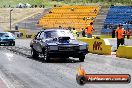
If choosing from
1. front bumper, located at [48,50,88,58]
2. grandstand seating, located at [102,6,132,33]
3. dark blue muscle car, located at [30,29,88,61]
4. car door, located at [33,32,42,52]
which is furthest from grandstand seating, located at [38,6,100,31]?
front bumper, located at [48,50,88,58]

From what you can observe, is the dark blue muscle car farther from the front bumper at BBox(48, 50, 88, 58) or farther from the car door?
the car door

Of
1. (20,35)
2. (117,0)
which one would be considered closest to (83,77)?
(20,35)

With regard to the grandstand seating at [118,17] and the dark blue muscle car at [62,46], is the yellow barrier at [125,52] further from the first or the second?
the grandstand seating at [118,17]

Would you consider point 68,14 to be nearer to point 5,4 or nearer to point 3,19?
point 3,19

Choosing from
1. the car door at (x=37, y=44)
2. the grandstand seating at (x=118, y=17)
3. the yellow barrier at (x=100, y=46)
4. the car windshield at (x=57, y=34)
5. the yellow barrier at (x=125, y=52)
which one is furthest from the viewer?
the grandstand seating at (x=118, y=17)

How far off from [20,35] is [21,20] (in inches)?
742

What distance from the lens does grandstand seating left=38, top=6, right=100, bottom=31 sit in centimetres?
7814

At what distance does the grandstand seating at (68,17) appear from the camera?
78.1m

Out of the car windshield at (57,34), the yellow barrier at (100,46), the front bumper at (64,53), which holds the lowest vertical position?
the yellow barrier at (100,46)

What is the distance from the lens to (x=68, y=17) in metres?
83.2

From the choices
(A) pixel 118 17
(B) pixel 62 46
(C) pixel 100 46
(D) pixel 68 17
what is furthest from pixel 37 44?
(D) pixel 68 17

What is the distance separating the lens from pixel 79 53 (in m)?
19.7

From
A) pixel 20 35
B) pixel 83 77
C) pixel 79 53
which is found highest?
pixel 83 77

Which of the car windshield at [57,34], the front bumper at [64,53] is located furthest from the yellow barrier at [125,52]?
the front bumper at [64,53]
